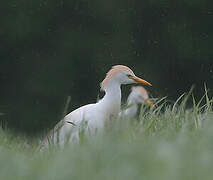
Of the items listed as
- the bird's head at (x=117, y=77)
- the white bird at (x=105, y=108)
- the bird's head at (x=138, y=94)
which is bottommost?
the bird's head at (x=138, y=94)

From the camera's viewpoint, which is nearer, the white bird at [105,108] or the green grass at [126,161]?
the green grass at [126,161]

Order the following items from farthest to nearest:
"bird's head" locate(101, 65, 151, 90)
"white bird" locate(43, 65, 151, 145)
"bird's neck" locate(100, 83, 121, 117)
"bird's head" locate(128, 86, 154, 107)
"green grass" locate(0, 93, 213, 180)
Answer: "bird's head" locate(128, 86, 154, 107)
"bird's head" locate(101, 65, 151, 90)
"bird's neck" locate(100, 83, 121, 117)
"white bird" locate(43, 65, 151, 145)
"green grass" locate(0, 93, 213, 180)

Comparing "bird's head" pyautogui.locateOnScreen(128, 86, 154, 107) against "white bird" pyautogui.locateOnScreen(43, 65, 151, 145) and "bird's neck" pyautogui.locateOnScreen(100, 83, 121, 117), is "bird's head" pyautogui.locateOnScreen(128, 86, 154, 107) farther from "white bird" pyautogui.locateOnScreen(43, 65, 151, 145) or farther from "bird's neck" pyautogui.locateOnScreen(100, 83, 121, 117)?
"bird's neck" pyautogui.locateOnScreen(100, 83, 121, 117)

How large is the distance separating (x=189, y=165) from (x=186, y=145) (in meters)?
0.41

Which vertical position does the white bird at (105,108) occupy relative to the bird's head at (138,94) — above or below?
above

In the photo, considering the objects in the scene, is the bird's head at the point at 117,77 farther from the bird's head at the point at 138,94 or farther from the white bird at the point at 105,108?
the bird's head at the point at 138,94

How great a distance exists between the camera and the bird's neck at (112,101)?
654 centimetres

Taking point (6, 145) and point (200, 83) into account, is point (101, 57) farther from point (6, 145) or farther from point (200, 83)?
point (6, 145)

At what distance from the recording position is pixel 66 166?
3270 mm

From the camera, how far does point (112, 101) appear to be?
6.61m

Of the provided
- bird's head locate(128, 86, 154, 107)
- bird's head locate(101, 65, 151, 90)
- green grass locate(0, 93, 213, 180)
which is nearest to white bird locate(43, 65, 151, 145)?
bird's head locate(101, 65, 151, 90)

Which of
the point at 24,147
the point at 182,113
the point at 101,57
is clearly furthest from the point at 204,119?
the point at 101,57

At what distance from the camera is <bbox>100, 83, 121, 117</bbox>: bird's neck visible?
21.5 ft

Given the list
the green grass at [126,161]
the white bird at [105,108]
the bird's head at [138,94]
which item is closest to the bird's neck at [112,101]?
the white bird at [105,108]
